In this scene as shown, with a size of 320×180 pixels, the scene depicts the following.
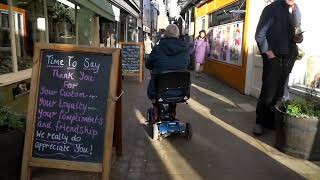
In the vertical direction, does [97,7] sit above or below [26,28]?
above

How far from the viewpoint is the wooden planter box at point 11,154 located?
13.1 feet

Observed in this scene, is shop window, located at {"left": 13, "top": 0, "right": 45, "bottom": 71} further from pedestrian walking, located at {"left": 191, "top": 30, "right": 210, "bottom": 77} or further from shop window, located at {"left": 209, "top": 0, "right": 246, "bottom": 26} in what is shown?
pedestrian walking, located at {"left": 191, "top": 30, "right": 210, "bottom": 77}

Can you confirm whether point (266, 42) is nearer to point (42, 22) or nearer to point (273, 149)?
point (273, 149)

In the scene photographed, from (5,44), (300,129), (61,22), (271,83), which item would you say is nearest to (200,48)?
(61,22)

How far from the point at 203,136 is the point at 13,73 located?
2859 millimetres

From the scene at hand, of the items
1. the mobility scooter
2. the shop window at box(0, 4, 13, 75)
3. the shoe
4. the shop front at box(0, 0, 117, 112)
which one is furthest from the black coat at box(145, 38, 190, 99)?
the shop window at box(0, 4, 13, 75)

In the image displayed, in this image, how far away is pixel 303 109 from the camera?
540 centimetres

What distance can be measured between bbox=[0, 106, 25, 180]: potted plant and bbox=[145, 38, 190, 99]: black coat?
222 cm

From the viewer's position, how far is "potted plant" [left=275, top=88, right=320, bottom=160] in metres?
5.22

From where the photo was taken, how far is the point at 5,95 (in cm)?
539

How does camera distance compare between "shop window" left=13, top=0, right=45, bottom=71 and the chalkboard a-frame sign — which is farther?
"shop window" left=13, top=0, right=45, bottom=71

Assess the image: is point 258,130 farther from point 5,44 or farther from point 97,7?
point 97,7

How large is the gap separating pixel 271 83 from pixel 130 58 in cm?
739

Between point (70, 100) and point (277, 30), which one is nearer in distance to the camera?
point (70, 100)
